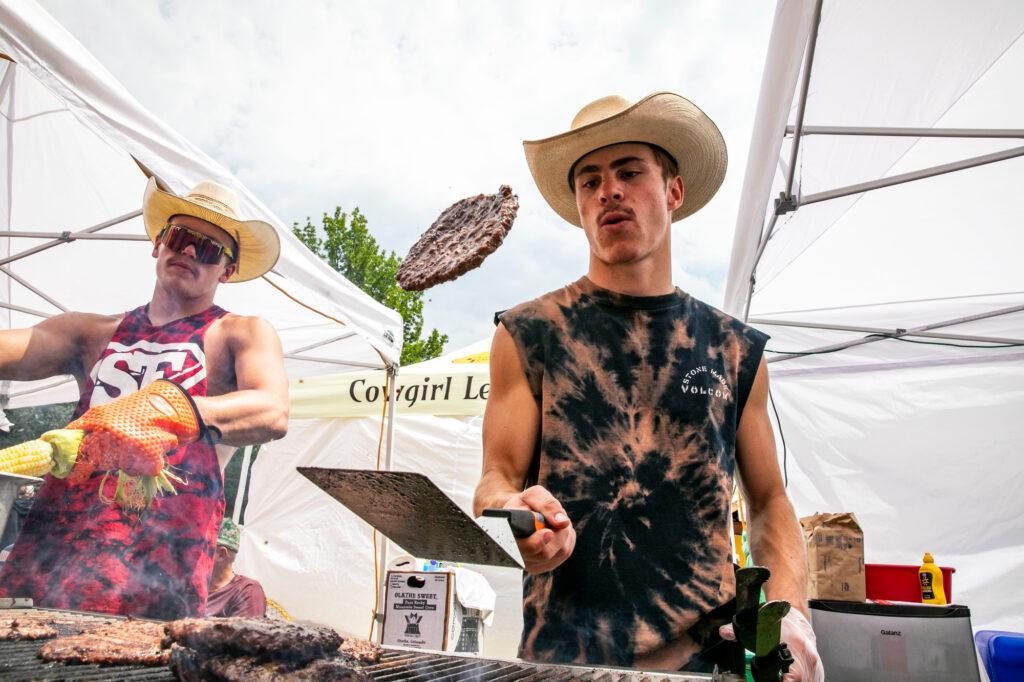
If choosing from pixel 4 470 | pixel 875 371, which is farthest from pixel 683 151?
pixel 875 371

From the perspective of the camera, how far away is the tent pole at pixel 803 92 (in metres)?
3.18

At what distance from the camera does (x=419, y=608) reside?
3.96m

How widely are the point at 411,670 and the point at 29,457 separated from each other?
156 cm

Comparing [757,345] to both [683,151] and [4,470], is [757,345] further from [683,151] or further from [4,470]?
[4,470]

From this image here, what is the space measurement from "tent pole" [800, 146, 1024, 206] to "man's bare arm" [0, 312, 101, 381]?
13.2 ft

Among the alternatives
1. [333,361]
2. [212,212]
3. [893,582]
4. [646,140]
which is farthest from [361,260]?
[893,582]

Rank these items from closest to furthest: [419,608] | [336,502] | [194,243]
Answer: [194,243]
[419,608]
[336,502]

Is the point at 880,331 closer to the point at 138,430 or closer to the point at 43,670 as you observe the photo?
the point at 138,430

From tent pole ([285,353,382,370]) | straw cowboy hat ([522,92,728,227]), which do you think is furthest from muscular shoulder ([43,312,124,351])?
straw cowboy hat ([522,92,728,227])

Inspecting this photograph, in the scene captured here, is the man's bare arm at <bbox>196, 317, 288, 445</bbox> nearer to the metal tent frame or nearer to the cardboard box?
the cardboard box

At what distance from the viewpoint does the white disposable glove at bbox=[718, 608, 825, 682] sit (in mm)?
1303

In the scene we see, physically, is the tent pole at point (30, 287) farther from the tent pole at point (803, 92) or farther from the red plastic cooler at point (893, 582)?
the red plastic cooler at point (893, 582)

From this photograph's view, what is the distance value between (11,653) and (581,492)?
4.49 ft

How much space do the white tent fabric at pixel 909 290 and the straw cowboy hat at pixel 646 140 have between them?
135cm
